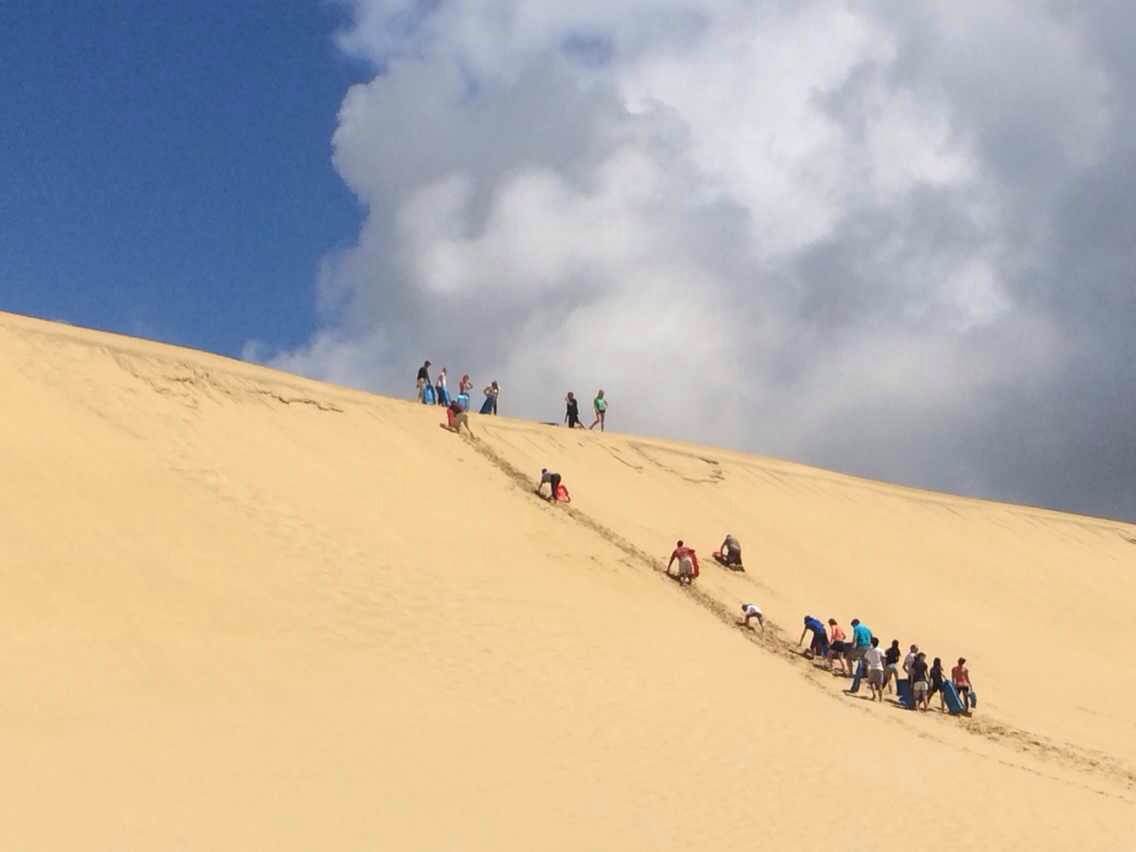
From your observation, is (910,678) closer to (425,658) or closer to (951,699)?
(951,699)

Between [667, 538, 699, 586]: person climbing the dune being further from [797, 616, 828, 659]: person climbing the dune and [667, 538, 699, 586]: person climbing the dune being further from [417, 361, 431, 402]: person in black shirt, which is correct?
[417, 361, 431, 402]: person in black shirt

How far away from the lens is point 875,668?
15367 mm

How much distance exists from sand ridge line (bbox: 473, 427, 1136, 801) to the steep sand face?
81mm

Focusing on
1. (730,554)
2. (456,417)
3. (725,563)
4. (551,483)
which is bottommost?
(725,563)

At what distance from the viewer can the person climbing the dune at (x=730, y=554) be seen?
19.5 m

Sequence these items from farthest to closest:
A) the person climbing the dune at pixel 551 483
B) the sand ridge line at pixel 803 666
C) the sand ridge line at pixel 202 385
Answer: the person climbing the dune at pixel 551 483 → the sand ridge line at pixel 202 385 → the sand ridge line at pixel 803 666

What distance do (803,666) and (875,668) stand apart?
3.36ft

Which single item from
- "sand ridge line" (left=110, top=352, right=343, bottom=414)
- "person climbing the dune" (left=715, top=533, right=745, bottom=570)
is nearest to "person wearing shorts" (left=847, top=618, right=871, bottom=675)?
"person climbing the dune" (left=715, top=533, right=745, bottom=570)

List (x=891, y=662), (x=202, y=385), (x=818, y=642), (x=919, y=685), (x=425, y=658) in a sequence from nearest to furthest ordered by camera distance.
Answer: (x=425, y=658), (x=919, y=685), (x=891, y=662), (x=818, y=642), (x=202, y=385)

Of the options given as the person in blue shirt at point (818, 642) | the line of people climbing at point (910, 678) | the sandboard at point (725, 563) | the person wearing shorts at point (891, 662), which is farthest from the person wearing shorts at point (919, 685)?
the sandboard at point (725, 563)

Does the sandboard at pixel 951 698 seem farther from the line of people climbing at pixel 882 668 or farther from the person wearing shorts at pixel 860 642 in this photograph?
the person wearing shorts at pixel 860 642

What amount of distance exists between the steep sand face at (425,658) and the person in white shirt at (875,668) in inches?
21.2

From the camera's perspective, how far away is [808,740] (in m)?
12.1

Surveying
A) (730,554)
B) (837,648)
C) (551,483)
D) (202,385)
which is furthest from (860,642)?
(202,385)
